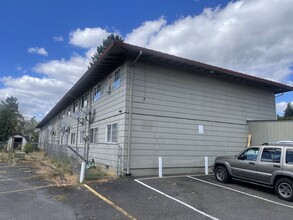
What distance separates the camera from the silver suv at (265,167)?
27.0ft

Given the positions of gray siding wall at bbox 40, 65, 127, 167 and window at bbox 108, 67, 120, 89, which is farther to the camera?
window at bbox 108, 67, 120, 89

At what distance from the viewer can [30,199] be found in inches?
314

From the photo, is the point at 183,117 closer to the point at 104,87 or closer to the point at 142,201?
the point at 104,87

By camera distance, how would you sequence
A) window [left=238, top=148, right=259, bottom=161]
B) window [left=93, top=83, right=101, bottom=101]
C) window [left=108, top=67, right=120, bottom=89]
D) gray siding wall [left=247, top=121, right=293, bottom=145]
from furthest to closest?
1. window [left=93, top=83, right=101, bottom=101]
2. gray siding wall [left=247, top=121, right=293, bottom=145]
3. window [left=108, top=67, right=120, bottom=89]
4. window [left=238, top=148, right=259, bottom=161]

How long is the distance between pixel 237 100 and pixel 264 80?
1910 millimetres

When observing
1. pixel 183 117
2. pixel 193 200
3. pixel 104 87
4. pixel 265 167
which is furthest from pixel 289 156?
pixel 104 87

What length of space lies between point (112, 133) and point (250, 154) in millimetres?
6515

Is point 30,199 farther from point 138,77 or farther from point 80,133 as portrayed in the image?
point 80,133

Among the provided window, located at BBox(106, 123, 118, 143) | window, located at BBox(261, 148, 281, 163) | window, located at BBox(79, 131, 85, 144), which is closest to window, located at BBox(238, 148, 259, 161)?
window, located at BBox(261, 148, 281, 163)

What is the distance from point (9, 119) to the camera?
4881 centimetres

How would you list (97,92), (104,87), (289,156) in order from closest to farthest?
1. (289,156)
2. (104,87)
3. (97,92)

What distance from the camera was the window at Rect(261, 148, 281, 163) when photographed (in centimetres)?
875

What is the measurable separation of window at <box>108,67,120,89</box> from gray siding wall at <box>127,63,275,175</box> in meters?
1.32

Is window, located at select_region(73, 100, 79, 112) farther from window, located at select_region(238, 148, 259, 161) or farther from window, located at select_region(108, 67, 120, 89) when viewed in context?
window, located at select_region(238, 148, 259, 161)
